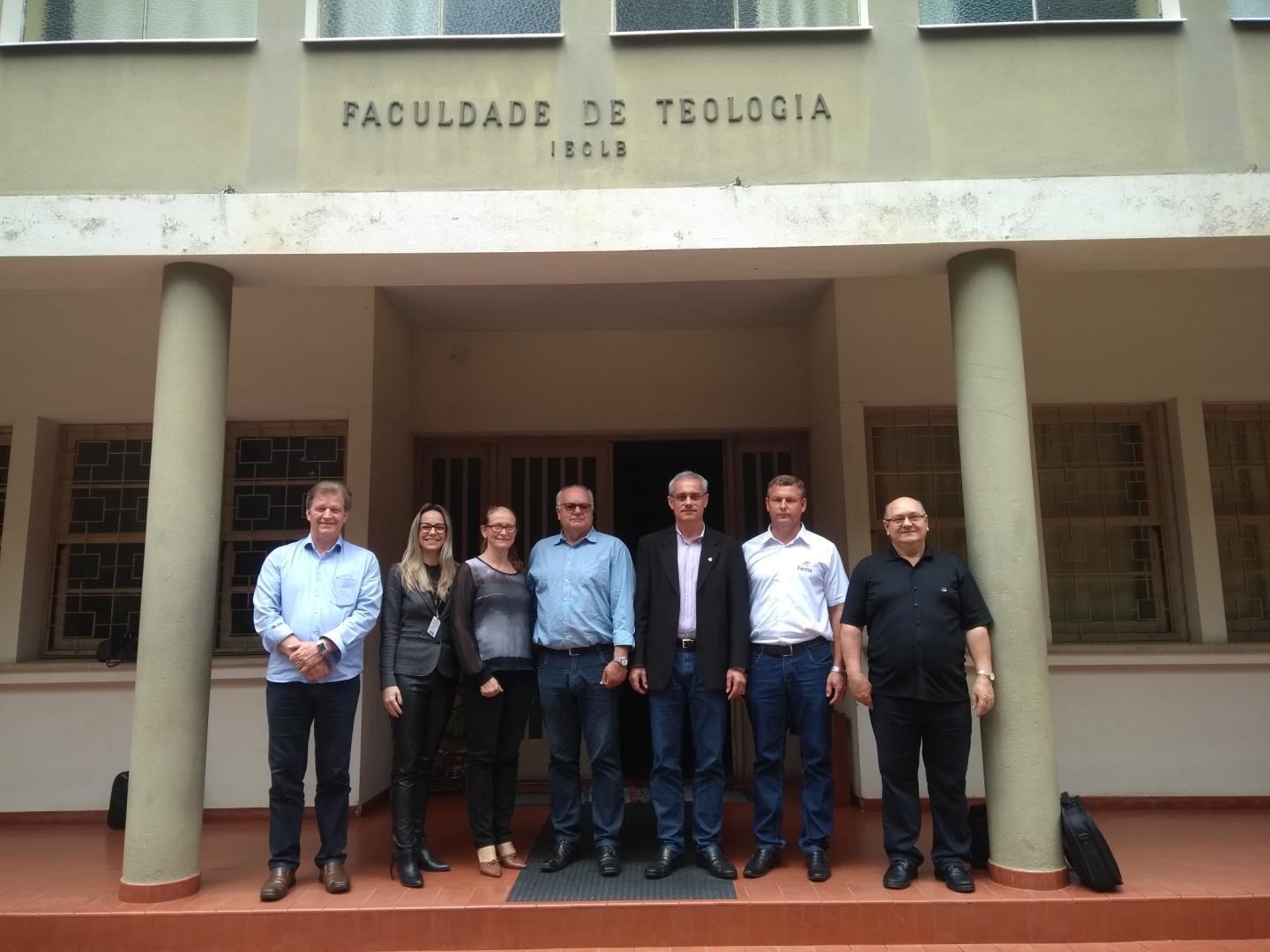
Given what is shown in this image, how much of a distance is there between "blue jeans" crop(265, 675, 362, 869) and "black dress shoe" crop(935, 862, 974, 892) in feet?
9.34

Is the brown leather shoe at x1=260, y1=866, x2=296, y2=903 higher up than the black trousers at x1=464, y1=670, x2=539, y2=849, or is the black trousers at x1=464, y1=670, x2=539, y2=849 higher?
the black trousers at x1=464, y1=670, x2=539, y2=849

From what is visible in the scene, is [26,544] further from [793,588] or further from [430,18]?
[793,588]

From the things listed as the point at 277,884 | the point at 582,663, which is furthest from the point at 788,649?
the point at 277,884

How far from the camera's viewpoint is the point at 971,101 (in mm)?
4766

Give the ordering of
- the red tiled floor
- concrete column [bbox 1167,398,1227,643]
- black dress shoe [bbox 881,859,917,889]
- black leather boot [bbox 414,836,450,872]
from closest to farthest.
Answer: the red tiled floor < black dress shoe [bbox 881,859,917,889] < black leather boot [bbox 414,836,450,872] < concrete column [bbox 1167,398,1227,643]

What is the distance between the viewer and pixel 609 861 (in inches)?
181

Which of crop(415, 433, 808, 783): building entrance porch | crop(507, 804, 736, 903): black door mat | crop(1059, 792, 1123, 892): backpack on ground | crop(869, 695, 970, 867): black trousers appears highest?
crop(415, 433, 808, 783): building entrance porch

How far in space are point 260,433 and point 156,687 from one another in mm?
2686

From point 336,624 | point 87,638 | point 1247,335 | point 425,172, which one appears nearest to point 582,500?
point 336,624

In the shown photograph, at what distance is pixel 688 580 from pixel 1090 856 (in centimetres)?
220

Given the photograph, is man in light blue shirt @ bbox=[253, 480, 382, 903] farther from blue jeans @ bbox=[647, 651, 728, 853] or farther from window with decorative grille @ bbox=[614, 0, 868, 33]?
window with decorative grille @ bbox=[614, 0, 868, 33]

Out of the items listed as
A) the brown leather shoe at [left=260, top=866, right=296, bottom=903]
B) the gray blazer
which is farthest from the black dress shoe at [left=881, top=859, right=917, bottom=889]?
the brown leather shoe at [left=260, top=866, right=296, bottom=903]

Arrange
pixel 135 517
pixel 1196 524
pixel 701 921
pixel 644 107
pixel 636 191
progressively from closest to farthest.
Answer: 1. pixel 701 921
2. pixel 636 191
3. pixel 644 107
4. pixel 1196 524
5. pixel 135 517

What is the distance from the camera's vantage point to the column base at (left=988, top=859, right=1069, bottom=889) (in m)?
4.31
